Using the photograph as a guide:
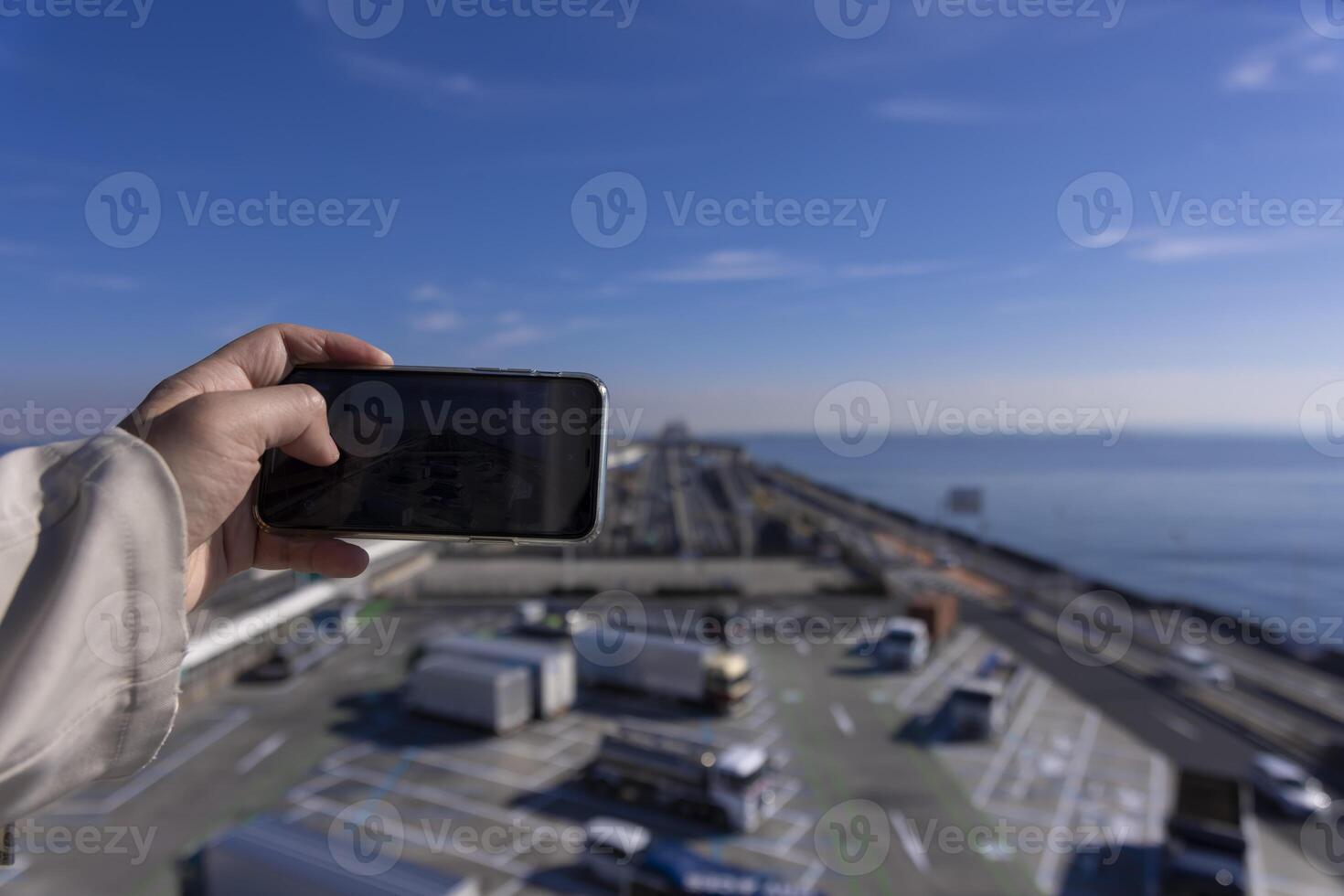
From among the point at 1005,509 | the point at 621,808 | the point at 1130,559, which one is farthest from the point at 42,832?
the point at 1005,509

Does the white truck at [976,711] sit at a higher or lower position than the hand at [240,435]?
lower

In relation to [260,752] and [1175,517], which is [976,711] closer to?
[260,752]

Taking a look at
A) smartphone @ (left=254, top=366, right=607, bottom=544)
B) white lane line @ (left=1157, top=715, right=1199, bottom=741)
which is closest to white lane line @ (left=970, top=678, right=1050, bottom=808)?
white lane line @ (left=1157, top=715, right=1199, bottom=741)

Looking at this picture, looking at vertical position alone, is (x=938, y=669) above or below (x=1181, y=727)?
above

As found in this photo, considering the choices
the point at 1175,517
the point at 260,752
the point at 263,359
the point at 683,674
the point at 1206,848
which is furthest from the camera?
the point at 1175,517

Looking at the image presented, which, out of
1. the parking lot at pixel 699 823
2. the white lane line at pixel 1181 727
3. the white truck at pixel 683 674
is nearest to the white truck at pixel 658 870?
the parking lot at pixel 699 823

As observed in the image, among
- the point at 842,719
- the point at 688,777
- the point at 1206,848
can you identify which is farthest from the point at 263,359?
the point at 842,719

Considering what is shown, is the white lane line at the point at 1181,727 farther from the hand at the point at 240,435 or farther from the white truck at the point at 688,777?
the hand at the point at 240,435
